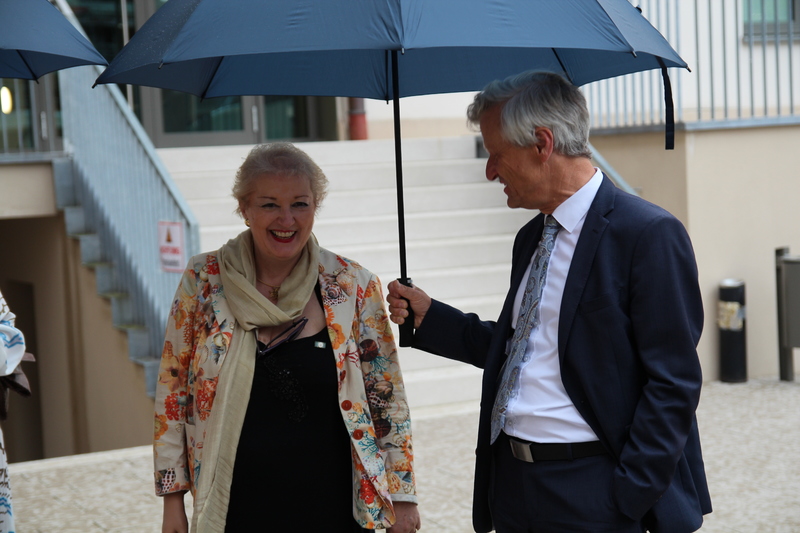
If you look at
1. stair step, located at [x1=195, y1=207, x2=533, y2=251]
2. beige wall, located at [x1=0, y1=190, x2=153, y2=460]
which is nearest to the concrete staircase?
stair step, located at [x1=195, y1=207, x2=533, y2=251]

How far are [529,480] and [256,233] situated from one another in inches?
40.2

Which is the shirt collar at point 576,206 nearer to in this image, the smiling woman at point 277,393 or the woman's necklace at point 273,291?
the smiling woman at point 277,393

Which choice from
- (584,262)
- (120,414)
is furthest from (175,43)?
(120,414)

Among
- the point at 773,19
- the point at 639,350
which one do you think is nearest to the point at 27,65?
the point at 639,350

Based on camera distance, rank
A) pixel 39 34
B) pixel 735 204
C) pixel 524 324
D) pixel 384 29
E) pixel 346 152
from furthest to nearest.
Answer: pixel 346 152
pixel 735 204
pixel 39 34
pixel 524 324
pixel 384 29

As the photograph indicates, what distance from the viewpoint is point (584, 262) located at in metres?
2.33

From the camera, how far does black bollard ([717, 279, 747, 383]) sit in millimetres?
7469

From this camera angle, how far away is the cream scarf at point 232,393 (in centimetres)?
263

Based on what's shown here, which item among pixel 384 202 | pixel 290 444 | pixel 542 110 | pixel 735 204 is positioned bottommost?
pixel 290 444

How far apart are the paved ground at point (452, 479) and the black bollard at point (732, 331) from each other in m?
0.66

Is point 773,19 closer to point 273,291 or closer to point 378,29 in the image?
point 273,291

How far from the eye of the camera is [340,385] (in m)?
2.69

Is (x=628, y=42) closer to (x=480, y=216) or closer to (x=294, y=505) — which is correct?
(x=294, y=505)

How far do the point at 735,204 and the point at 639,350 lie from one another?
19.3ft
